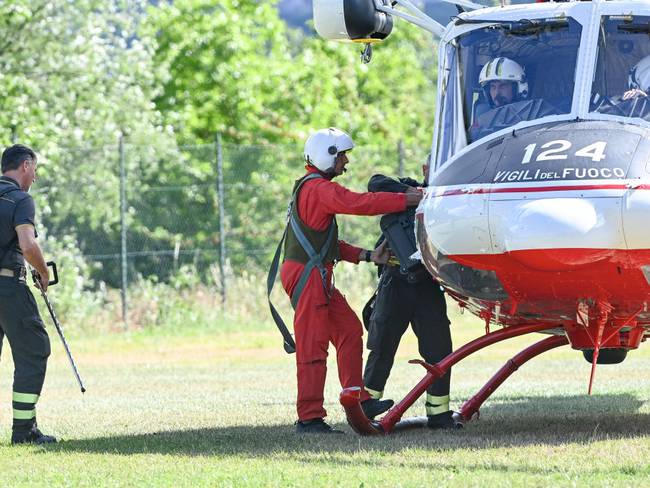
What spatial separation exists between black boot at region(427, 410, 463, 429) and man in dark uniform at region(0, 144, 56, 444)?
2.75 metres

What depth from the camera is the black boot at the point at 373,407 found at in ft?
33.2

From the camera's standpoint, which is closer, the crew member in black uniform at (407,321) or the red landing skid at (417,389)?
the red landing skid at (417,389)

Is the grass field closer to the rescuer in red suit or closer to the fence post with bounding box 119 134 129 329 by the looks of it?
the rescuer in red suit

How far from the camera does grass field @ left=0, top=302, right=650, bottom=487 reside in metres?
7.71

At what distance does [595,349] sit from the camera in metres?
8.64

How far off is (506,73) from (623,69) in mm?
757

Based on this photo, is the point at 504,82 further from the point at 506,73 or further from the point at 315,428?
the point at 315,428

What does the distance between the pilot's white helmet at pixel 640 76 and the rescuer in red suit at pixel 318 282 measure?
84.1 inches


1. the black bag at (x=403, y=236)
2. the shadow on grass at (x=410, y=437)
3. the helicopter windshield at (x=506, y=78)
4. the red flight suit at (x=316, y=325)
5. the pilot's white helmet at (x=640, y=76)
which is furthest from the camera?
the red flight suit at (x=316, y=325)

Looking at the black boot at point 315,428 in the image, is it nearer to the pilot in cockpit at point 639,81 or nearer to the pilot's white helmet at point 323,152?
the pilot's white helmet at point 323,152

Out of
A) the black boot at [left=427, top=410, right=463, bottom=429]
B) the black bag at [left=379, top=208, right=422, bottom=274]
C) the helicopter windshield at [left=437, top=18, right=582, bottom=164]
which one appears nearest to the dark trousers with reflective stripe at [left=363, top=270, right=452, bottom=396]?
the black boot at [left=427, top=410, right=463, bottom=429]

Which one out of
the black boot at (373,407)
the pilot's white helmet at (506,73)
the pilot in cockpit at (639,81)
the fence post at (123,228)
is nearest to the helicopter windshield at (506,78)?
the pilot's white helmet at (506,73)

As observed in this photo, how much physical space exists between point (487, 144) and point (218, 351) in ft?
41.4

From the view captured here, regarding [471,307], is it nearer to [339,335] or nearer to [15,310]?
[339,335]
